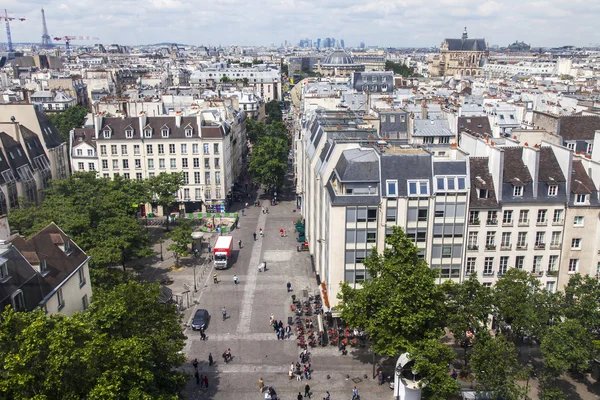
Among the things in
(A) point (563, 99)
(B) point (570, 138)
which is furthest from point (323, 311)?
(A) point (563, 99)

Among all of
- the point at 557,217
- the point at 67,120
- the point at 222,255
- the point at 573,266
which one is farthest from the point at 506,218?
the point at 67,120

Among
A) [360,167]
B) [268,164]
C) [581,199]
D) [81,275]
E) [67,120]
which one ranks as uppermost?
[360,167]

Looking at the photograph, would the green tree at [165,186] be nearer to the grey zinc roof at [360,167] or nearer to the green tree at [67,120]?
the grey zinc roof at [360,167]

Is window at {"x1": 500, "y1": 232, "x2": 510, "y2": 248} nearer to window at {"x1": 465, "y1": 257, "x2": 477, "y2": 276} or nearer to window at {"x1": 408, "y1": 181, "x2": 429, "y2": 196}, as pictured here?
window at {"x1": 465, "y1": 257, "x2": 477, "y2": 276}

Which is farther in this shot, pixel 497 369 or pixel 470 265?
pixel 470 265

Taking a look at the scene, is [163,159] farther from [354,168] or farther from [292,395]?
[292,395]

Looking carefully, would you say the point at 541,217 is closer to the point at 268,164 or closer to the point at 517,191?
the point at 517,191

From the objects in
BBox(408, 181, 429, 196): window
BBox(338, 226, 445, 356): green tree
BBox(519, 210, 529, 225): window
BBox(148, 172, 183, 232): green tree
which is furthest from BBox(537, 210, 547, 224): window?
BBox(148, 172, 183, 232): green tree
